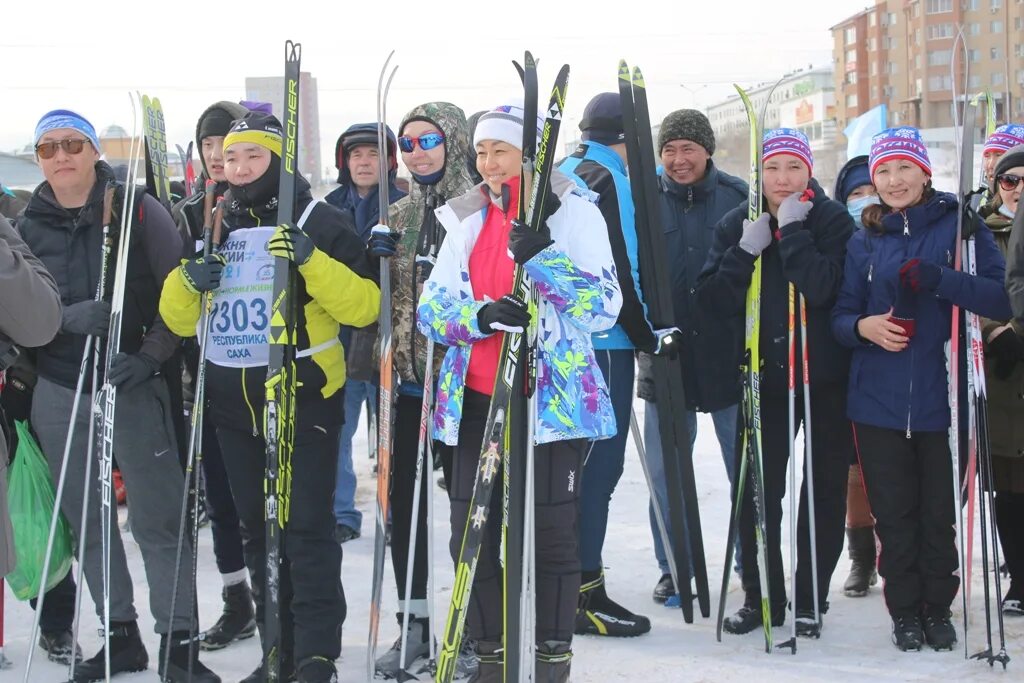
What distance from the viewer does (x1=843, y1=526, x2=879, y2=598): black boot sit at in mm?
4266

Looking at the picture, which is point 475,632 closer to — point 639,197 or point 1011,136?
point 639,197

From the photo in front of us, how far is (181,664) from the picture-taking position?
11.7 ft

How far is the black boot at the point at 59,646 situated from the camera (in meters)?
3.85

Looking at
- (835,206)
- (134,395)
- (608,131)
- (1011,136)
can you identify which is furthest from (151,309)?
(1011,136)

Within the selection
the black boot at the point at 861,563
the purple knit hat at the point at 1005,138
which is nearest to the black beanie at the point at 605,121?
the purple knit hat at the point at 1005,138

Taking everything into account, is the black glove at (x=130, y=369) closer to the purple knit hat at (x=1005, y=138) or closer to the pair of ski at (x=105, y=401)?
the pair of ski at (x=105, y=401)

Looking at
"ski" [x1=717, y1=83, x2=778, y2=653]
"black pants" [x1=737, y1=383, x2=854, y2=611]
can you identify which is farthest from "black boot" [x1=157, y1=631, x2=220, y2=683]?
"black pants" [x1=737, y1=383, x2=854, y2=611]

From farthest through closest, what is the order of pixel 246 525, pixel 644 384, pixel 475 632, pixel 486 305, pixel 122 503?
pixel 122 503
pixel 644 384
pixel 246 525
pixel 475 632
pixel 486 305

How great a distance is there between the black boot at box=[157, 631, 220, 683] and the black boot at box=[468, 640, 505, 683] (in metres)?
0.96

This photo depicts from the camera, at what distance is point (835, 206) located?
12.7 feet

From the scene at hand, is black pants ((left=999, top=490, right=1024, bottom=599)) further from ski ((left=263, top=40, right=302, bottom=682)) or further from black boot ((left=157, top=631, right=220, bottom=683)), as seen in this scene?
black boot ((left=157, top=631, right=220, bottom=683))

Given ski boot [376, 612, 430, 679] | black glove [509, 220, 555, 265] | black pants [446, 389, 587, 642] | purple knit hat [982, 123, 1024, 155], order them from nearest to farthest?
black glove [509, 220, 555, 265]
black pants [446, 389, 587, 642]
ski boot [376, 612, 430, 679]
purple knit hat [982, 123, 1024, 155]

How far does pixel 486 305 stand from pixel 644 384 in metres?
1.47

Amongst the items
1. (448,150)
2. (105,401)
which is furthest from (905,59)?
(105,401)
